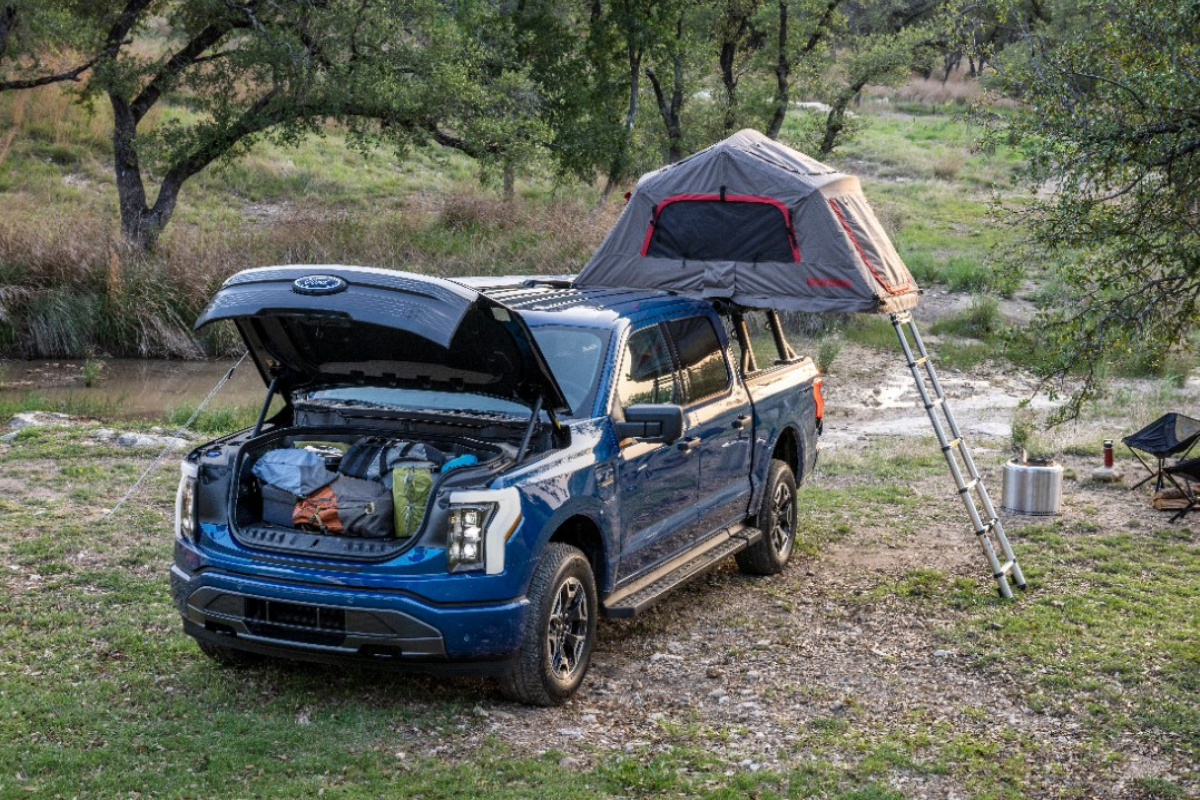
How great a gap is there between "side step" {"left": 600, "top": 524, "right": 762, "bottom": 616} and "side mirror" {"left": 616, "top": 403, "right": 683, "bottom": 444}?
33.5 inches

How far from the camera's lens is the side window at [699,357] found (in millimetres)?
7820

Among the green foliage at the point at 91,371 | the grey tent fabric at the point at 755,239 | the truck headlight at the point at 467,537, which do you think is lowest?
the green foliage at the point at 91,371

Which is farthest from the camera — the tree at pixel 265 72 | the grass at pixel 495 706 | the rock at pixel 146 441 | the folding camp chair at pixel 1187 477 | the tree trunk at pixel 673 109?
the tree trunk at pixel 673 109

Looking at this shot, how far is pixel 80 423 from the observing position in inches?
531

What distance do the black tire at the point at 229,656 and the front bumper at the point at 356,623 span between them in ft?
1.67

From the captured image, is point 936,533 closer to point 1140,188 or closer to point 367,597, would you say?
point 1140,188

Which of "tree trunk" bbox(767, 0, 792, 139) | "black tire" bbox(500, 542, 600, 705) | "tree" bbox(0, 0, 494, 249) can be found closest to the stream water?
"tree" bbox(0, 0, 494, 249)

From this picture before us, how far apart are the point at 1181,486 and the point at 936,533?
103 inches

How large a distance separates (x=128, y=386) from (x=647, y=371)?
12.0 metres

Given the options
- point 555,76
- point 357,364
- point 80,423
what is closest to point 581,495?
point 357,364

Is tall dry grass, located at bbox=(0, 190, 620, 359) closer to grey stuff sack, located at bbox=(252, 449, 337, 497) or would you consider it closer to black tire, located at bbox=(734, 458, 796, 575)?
black tire, located at bbox=(734, 458, 796, 575)

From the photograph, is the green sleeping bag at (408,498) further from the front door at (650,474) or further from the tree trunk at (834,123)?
the tree trunk at (834,123)

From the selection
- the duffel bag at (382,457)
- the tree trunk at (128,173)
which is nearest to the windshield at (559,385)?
the duffel bag at (382,457)

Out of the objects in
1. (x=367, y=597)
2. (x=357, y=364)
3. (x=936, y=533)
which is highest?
(x=357, y=364)
